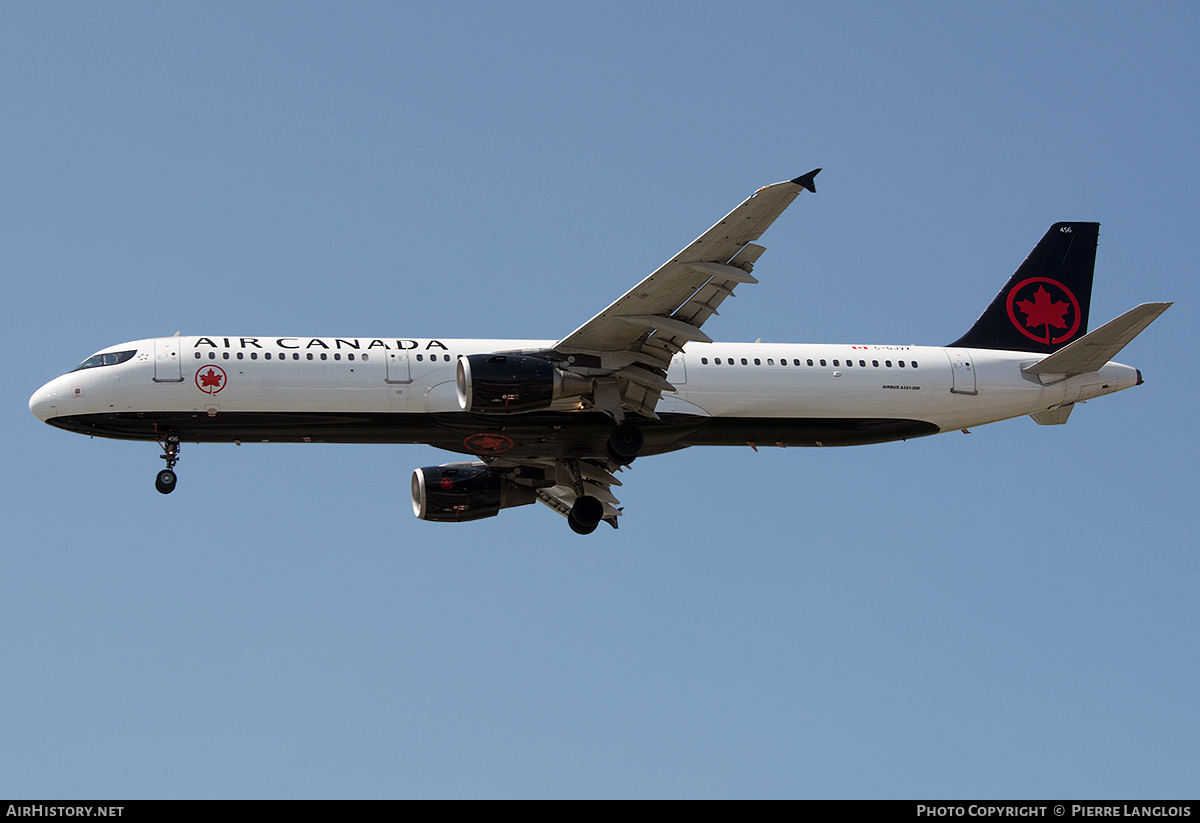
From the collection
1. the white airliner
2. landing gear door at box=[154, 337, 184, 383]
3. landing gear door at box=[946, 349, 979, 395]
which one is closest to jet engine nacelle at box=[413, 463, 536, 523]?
the white airliner

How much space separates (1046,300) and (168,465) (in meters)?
27.0

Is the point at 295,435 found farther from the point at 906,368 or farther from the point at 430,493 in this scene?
the point at 906,368

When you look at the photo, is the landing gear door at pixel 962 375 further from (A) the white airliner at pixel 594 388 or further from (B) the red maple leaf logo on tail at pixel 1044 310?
(B) the red maple leaf logo on tail at pixel 1044 310

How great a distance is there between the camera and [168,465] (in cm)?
3759

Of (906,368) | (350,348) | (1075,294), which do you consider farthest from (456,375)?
(1075,294)

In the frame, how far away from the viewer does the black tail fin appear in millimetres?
44062

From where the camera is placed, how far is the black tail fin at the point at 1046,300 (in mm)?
44062

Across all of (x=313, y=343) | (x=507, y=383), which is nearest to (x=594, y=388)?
(x=507, y=383)

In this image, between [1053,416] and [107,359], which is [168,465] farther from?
[1053,416]

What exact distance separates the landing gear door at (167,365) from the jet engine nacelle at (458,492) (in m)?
9.25

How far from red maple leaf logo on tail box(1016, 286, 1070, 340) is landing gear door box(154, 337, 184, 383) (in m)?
25.3

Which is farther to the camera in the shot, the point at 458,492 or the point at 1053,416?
the point at 458,492

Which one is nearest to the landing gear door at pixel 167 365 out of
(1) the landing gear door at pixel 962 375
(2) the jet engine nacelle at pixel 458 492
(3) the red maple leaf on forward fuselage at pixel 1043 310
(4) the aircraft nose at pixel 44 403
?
(4) the aircraft nose at pixel 44 403

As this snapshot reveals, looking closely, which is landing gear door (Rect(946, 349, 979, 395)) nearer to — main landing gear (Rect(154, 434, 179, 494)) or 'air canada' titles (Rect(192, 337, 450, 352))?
'air canada' titles (Rect(192, 337, 450, 352))
